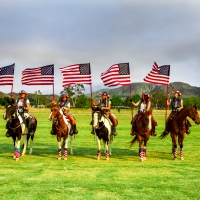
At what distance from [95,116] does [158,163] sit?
3.69 m

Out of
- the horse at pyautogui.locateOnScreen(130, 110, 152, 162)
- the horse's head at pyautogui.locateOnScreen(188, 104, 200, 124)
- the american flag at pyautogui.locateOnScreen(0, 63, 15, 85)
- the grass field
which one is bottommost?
the grass field

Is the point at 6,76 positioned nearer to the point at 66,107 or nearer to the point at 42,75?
the point at 42,75

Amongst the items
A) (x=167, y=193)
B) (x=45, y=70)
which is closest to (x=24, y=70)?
(x=45, y=70)

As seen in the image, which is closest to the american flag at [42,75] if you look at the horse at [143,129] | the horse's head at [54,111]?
the horse's head at [54,111]

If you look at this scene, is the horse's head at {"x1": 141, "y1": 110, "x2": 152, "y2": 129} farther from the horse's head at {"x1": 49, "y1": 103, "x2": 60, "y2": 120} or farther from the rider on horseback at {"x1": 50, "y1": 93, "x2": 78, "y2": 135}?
the horse's head at {"x1": 49, "y1": 103, "x2": 60, "y2": 120}

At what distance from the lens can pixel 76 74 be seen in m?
16.9

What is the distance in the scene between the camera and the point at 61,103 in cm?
1505

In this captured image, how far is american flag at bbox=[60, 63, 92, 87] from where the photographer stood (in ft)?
55.3

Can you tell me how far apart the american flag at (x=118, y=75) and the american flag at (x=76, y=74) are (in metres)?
1.12

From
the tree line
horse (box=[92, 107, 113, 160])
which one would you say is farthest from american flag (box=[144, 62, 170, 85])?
the tree line

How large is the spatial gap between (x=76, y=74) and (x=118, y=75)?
2475mm

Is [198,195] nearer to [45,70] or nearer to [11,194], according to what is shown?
[11,194]

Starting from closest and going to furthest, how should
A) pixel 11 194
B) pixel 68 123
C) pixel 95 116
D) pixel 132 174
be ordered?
pixel 11 194
pixel 132 174
pixel 95 116
pixel 68 123

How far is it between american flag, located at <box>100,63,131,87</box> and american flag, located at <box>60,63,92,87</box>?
1122 millimetres
